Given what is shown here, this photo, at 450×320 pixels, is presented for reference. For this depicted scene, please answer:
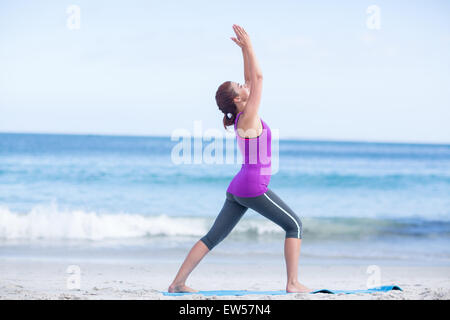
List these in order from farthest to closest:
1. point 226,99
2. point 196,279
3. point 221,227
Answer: point 196,279 < point 221,227 < point 226,99

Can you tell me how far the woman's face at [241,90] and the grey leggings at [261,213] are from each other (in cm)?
66

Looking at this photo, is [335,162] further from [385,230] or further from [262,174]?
[262,174]

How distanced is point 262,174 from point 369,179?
13972 mm

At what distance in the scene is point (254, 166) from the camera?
136 inches

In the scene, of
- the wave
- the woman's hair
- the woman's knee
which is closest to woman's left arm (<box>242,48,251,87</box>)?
the woman's hair

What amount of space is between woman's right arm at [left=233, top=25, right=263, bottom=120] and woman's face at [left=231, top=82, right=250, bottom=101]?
135mm

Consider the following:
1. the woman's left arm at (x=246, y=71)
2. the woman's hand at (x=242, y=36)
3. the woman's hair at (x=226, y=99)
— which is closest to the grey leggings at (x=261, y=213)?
the woman's hair at (x=226, y=99)

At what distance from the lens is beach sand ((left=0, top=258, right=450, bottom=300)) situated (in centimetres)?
386

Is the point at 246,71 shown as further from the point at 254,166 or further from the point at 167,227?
the point at 167,227

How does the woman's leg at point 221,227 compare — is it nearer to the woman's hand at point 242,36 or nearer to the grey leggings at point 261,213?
the grey leggings at point 261,213

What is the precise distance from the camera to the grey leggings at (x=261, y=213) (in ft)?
11.4

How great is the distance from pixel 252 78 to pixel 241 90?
201 mm

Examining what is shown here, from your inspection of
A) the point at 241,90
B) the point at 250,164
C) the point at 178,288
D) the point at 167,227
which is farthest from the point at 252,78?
the point at 167,227
